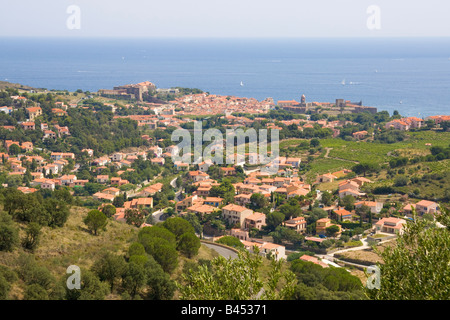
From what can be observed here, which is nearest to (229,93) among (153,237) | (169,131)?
(169,131)

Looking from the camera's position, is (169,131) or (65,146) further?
(169,131)

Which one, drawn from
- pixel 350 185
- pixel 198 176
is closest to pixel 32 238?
pixel 350 185

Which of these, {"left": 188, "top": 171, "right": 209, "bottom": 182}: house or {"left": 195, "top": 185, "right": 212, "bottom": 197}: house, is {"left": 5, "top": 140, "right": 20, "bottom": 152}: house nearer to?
{"left": 188, "top": 171, "right": 209, "bottom": 182}: house

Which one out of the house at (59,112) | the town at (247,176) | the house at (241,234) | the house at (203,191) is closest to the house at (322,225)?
the town at (247,176)

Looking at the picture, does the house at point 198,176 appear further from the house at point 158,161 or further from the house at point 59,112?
the house at point 59,112
